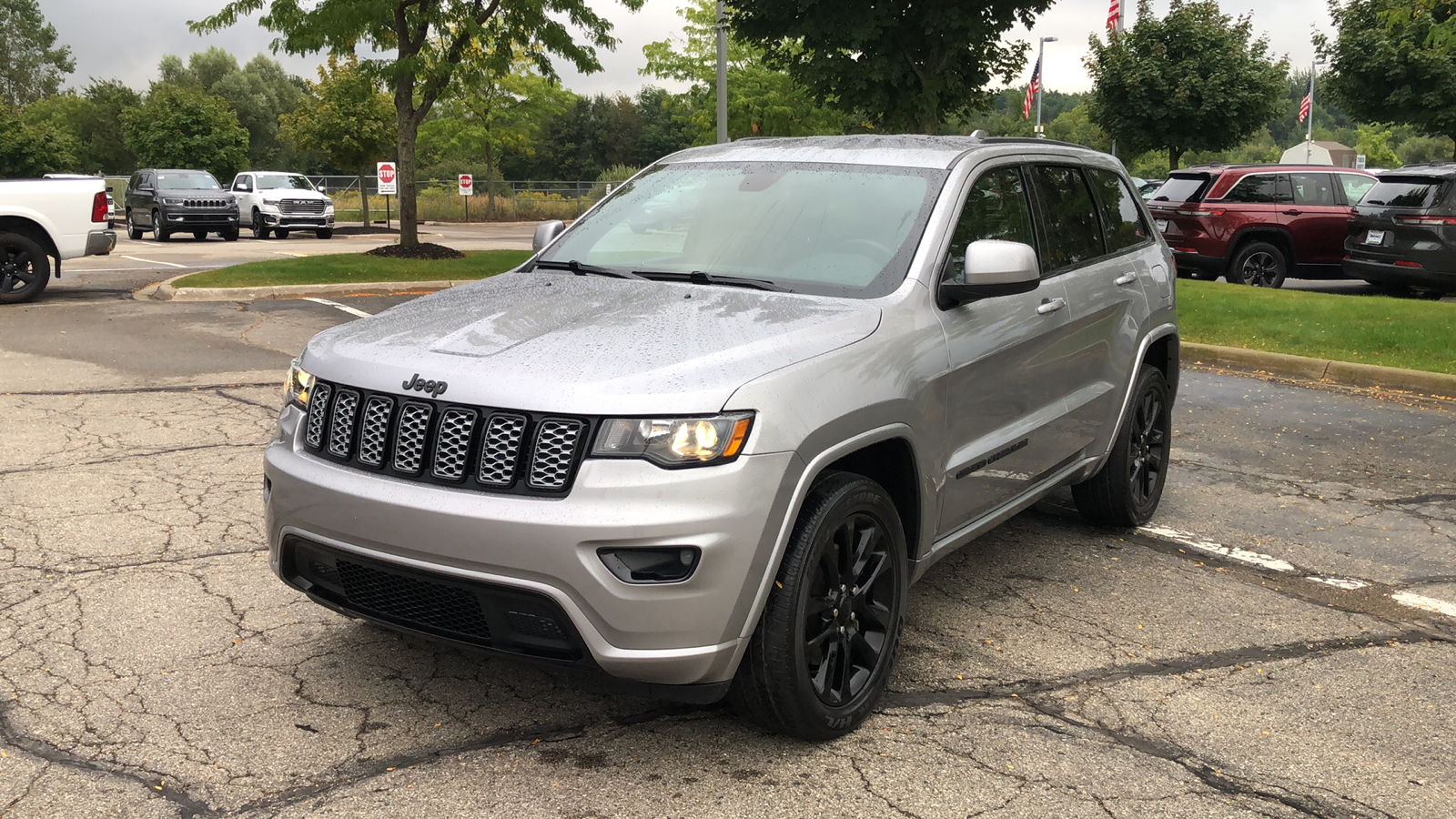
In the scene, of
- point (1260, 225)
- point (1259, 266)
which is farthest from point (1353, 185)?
point (1259, 266)

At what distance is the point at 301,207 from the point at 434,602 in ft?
98.9

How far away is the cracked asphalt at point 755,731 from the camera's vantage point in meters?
3.34

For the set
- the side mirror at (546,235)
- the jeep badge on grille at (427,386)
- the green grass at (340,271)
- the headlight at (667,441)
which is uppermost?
the side mirror at (546,235)

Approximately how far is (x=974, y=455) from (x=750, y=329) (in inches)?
43.9

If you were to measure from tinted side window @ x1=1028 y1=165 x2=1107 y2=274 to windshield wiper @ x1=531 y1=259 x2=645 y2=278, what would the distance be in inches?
66.9

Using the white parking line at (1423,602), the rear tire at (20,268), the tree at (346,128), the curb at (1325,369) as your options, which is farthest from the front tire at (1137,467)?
the tree at (346,128)

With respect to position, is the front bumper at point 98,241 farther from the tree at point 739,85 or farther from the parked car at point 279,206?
the tree at point 739,85

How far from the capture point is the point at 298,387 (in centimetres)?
384

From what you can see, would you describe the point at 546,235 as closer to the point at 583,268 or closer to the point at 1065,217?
the point at 583,268

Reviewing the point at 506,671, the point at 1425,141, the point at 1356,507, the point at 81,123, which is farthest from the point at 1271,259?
the point at 1425,141

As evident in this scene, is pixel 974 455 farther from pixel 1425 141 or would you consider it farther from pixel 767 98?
pixel 1425 141

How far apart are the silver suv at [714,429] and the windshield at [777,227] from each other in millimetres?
12

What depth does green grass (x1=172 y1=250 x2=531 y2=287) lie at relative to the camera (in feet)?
51.2

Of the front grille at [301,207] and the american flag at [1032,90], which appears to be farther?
the american flag at [1032,90]
